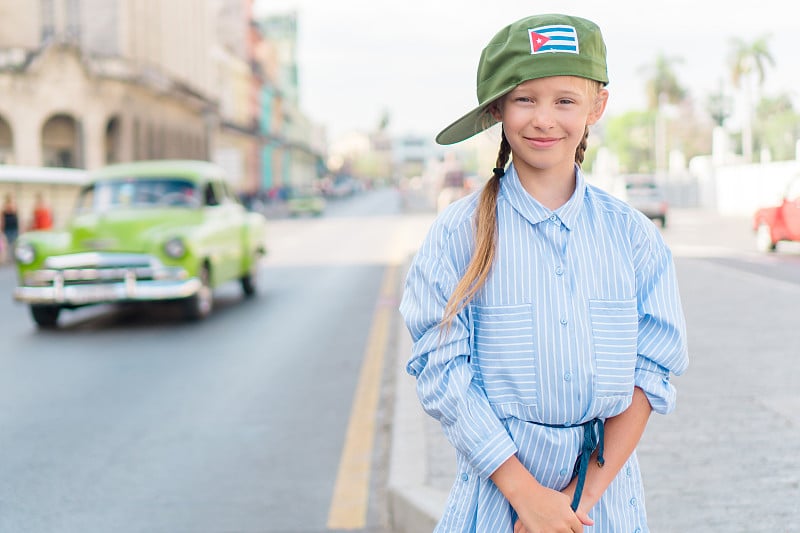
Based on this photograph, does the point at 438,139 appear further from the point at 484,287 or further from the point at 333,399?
the point at 333,399

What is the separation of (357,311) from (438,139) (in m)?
10.1

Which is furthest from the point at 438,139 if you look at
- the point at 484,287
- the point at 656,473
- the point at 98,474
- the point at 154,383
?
the point at 154,383

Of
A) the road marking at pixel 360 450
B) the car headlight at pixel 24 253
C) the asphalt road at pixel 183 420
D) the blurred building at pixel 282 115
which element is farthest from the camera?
the blurred building at pixel 282 115

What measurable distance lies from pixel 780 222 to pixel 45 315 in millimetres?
13096

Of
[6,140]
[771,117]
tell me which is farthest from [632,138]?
[6,140]

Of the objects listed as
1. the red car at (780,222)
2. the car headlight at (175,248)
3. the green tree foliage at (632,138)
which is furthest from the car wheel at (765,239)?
the green tree foliage at (632,138)

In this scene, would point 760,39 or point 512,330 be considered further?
point 760,39

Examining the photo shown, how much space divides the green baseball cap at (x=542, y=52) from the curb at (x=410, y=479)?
2271mm

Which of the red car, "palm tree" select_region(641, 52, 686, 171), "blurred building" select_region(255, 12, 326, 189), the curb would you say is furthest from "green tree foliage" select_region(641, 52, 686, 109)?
the curb

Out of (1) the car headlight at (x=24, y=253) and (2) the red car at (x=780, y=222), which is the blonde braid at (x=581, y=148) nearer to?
(1) the car headlight at (x=24, y=253)

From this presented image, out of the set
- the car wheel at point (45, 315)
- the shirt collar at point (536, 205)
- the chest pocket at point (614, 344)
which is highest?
the shirt collar at point (536, 205)

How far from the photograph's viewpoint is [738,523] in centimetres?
375

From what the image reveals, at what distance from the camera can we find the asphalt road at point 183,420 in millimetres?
4688

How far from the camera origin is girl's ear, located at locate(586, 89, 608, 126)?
214 centimetres
